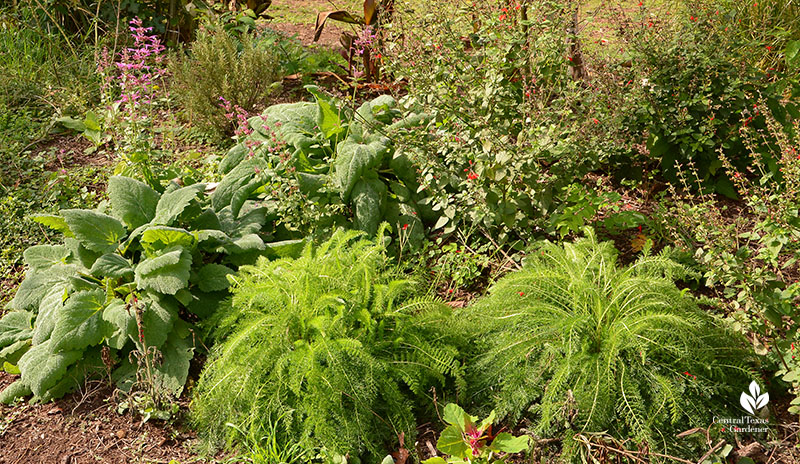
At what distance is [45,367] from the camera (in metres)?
3.08

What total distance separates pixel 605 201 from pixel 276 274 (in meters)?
1.79

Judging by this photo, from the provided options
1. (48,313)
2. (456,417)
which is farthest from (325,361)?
(48,313)

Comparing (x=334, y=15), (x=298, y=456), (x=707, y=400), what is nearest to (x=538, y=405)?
(x=707, y=400)

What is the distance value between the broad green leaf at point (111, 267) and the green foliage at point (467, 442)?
5.51ft

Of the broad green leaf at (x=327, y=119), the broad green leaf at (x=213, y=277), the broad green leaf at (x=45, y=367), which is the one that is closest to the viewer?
the broad green leaf at (x=45, y=367)

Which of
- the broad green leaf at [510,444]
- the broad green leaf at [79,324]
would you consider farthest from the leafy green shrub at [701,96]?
the broad green leaf at [79,324]

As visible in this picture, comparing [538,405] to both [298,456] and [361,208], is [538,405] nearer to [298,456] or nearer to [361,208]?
[298,456]

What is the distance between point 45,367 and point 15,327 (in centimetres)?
52

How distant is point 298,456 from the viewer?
2.71 meters

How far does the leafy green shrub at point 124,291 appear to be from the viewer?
10.2 feet

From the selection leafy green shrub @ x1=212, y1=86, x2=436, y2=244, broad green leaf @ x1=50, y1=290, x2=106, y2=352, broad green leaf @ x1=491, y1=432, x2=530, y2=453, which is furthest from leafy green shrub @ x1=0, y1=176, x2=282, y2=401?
broad green leaf @ x1=491, y1=432, x2=530, y2=453

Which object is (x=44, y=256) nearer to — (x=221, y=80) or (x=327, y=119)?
(x=327, y=119)

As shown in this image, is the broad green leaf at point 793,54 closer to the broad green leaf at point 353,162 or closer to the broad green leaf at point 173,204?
the broad green leaf at point 353,162

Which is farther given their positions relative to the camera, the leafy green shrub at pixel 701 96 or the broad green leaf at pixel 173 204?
the leafy green shrub at pixel 701 96
